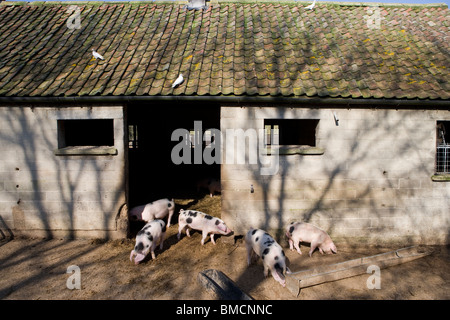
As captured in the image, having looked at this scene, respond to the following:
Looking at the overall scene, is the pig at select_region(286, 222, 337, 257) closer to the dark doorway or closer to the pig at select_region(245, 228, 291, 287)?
the pig at select_region(245, 228, 291, 287)

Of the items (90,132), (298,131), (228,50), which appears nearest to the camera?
(228,50)

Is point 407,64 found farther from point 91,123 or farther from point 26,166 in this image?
point 91,123

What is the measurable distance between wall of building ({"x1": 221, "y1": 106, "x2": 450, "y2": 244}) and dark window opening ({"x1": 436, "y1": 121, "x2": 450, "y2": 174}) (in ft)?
1.36

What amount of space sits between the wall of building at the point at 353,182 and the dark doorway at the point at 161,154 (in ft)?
16.4

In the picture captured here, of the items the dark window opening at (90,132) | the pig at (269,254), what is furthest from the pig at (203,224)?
the dark window opening at (90,132)

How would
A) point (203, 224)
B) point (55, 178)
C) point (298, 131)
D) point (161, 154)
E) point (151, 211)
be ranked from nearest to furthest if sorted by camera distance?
point (203, 224), point (55, 178), point (151, 211), point (298, 131), point (161, 154)

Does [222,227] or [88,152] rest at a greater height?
[88,152]

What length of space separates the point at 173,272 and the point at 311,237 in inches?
114

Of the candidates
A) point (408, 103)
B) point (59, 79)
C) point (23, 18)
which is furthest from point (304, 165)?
point (23, 18)

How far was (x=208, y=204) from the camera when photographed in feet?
29.7

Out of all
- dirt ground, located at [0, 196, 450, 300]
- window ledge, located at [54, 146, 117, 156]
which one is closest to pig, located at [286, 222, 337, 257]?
dirt ground, located at [0, 196, 450, 300]

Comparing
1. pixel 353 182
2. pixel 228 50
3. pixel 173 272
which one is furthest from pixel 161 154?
pixel 353 182

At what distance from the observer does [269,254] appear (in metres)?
4.73

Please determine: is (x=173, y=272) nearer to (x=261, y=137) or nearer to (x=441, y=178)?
(x=261, y=137)
